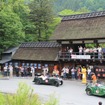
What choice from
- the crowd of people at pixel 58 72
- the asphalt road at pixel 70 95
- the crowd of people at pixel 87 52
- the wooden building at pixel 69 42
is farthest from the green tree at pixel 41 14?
the asphalt road at pixel 70 95

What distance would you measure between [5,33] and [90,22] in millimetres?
16223

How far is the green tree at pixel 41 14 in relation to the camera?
50938 mm

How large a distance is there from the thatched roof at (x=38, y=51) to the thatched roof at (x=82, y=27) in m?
2.40

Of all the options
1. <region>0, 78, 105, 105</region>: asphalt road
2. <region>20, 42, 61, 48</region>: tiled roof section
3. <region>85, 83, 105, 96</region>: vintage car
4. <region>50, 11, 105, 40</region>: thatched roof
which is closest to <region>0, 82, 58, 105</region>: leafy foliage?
<region>0, 78, 105, 105</region>: asphalt road

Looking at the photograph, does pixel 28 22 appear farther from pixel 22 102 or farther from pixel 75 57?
pixel 22 102

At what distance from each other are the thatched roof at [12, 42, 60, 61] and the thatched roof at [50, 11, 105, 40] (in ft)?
7.88

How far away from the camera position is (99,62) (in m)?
31.2

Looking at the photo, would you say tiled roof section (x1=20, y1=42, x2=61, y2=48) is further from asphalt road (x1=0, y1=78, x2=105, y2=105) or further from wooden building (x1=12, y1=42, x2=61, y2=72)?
asphalt road (x1=0, y1=78, x2=105, y2=105)

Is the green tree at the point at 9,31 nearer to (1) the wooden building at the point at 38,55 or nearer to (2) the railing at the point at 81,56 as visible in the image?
(1) the wooden building at the point at 38,55

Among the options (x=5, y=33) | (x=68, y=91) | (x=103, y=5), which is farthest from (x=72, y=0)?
(x=68, y=91)

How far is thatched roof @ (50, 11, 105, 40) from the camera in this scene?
31.1 meters

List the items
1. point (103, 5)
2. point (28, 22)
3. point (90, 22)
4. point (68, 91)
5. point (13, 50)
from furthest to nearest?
point (103, 5) < point (28, 22) < point (13, 50) < point (90, 22) < point (68, 91)

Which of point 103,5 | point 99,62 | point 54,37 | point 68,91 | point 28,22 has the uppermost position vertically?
point 103,5

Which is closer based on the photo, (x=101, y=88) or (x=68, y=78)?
(x=101, y=88)
